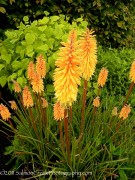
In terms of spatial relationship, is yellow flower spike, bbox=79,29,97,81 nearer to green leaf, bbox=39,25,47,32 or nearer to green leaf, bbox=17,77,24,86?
green leaf, bbox=17,77,24,86

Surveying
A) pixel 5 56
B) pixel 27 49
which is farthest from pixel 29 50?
pixel 5 56

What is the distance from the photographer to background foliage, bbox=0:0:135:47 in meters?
4.92

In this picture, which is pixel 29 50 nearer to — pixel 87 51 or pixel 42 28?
pixel 42 28

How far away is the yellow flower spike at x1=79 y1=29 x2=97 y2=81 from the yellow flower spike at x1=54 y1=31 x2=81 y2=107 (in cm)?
8

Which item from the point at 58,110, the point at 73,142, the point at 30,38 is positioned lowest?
the point at 73,142

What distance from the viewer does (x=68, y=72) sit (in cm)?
194

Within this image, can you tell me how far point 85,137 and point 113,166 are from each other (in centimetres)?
36

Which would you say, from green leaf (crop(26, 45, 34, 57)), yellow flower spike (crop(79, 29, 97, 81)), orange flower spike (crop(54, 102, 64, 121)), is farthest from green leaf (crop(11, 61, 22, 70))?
yellow flower spike (crop(79, 29, 97, 81))

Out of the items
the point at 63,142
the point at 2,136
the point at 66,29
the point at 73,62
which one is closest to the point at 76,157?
the point at 63,142

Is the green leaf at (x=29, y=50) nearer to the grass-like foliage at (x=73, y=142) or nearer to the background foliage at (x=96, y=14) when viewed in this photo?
the grass-like foliage at (x=73, y=142)

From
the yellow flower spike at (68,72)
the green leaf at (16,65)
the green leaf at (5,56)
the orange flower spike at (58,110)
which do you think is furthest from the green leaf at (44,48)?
the yellow flower spike at (68,72)

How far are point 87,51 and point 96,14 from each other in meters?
3.66

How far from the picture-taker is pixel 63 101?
6.70 ft

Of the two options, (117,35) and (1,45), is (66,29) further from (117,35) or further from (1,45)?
(117,35)
